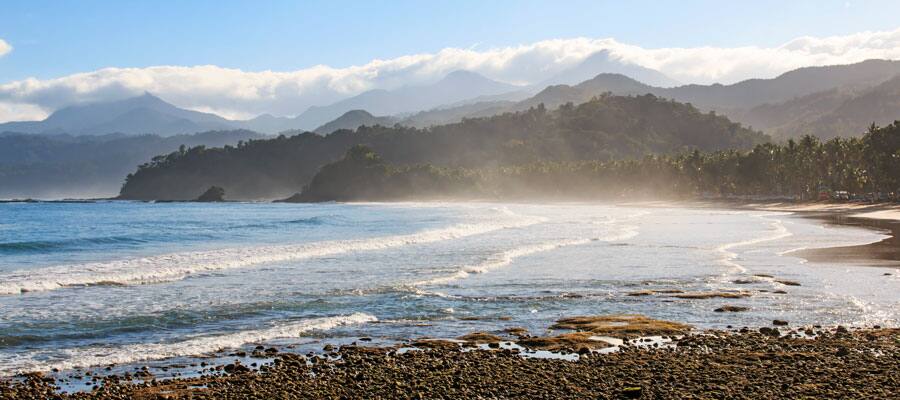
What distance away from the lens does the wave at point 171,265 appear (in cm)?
2709

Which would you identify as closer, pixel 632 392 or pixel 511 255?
pixel 632 392

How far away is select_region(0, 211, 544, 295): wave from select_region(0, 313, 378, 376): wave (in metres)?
10.9

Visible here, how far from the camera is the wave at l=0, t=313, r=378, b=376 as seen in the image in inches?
577

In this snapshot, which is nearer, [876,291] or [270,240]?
[876,291]

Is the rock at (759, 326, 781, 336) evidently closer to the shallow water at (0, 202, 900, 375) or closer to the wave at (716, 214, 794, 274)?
the shallow water at (0, 202, 900, 375)

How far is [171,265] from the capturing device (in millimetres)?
A: 32969

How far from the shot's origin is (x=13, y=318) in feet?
64.2

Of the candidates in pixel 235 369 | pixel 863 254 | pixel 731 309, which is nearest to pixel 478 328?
pixel 235 369

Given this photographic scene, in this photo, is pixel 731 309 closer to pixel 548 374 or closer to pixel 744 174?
pixel 548 374

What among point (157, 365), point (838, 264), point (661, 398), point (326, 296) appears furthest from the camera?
point (838, 264)

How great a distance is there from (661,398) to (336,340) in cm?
794

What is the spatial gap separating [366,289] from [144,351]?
33.8ft

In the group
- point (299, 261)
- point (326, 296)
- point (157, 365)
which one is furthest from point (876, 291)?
point (299, 261)

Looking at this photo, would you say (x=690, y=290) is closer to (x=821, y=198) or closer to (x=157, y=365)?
(x=157, y=365)
